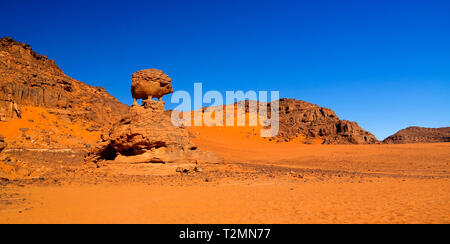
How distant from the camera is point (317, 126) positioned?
39875 mm

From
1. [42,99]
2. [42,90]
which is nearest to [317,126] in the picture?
[42,99]

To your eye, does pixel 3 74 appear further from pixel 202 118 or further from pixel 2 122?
pixel 202 118

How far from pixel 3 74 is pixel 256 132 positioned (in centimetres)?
3289

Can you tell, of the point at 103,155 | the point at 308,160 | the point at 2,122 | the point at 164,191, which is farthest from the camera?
Result: the point at 308,160

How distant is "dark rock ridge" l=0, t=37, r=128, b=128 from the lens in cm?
2571

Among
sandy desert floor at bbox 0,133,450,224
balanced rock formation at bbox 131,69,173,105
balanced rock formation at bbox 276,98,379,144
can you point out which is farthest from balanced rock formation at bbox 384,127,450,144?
balanced rock formation at bbox 131,69,173,105

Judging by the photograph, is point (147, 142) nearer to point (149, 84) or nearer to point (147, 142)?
point (147, 142)

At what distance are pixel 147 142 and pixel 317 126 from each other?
31316 mm

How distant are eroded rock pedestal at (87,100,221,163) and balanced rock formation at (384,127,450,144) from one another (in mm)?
33329

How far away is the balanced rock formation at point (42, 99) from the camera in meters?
23.7

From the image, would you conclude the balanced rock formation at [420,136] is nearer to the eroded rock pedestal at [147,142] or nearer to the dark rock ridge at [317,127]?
the dark rock ridge at [317,127]

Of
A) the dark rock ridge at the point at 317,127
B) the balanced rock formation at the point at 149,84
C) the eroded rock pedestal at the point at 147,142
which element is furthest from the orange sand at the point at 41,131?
the dark rock ridge at the point at 317,127
